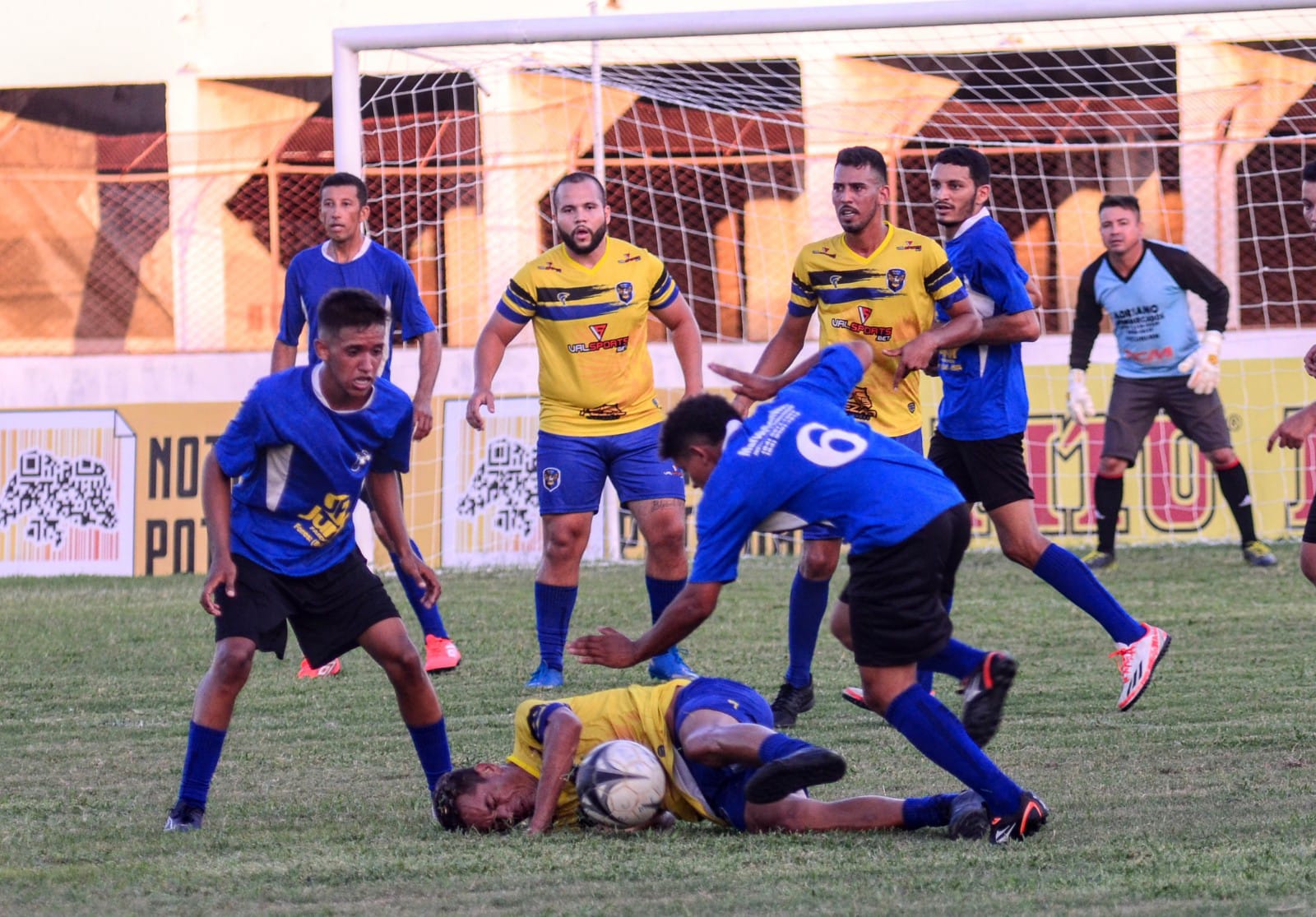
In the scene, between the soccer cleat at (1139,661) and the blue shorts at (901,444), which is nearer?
the blue shorts at (901,444)

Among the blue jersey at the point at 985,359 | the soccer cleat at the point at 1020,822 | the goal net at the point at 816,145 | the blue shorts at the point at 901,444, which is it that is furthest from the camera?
the goal net at the point at 816,145

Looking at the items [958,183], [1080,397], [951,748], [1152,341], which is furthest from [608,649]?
[1152,341]

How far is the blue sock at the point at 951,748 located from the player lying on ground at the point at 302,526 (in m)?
1.42

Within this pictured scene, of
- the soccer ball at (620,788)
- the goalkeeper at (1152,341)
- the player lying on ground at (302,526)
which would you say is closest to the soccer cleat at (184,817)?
the player lying on ground at (302,526)

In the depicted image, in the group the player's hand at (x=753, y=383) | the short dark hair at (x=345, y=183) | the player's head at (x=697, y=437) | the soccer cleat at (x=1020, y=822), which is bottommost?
the soccer cleat at (x=1020, y=822)

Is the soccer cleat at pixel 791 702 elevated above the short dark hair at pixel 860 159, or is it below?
below

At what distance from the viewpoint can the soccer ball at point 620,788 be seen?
4.28 m

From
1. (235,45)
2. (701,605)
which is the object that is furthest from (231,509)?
(235,45)

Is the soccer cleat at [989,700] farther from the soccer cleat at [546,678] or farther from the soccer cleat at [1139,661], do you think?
the soccer cleat at [546,678]

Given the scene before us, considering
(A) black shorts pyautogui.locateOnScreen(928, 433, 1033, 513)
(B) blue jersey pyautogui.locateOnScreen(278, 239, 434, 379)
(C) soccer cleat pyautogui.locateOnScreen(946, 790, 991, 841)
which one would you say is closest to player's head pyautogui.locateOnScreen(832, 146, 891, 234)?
(A) black shorts pyautogui.locateOnScreen(928, 433, 1033, 513)

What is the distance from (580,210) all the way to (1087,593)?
2.60 m

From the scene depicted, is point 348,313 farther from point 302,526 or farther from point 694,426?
point 694,426

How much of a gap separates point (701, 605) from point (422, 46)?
7.29m

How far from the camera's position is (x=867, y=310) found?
6125mm
